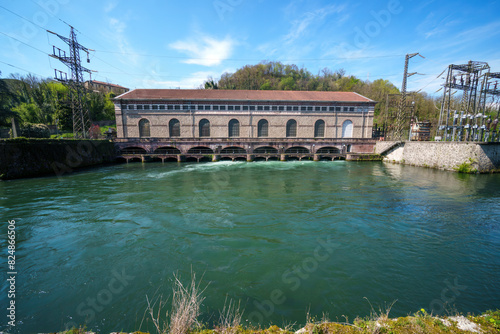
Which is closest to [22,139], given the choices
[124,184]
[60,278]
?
[124,184]

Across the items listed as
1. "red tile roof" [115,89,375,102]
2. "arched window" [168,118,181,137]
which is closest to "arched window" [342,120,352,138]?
"red tile roof" [115,89,375,102]

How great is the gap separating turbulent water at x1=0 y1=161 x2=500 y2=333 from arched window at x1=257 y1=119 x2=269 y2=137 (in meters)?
23.8

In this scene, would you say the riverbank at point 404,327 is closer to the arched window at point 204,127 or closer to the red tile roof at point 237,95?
the arched window at point 204,127

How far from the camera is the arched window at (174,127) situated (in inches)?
1321

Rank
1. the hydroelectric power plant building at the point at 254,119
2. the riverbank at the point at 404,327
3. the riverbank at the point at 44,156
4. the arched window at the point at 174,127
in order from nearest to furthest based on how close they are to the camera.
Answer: the riverbank at the point at 404,327, the riverbank at the point at 44,156, the hydroelectric power plant building at the point at 254,119, the arched window at the point at 174,127

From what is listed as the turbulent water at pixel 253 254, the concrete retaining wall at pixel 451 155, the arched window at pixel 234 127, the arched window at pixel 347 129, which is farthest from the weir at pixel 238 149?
the turbulent water at pixel 253 254

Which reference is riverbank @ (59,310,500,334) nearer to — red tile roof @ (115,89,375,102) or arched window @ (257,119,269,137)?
arched window @ (257,119,269,137)

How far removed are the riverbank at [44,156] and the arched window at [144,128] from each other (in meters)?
8.40

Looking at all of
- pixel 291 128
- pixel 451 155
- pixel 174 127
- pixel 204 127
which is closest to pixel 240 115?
pixel 204 127

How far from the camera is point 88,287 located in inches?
190

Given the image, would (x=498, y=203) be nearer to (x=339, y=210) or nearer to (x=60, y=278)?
(x=339, y=210)

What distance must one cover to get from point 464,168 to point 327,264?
22.6 metres

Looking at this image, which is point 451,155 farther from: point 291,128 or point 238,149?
point 238,149

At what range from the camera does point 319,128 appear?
116 ft
